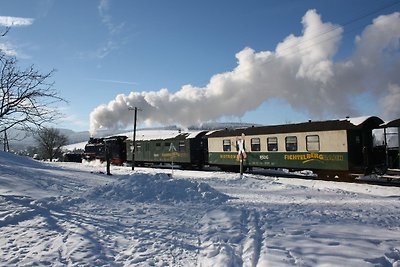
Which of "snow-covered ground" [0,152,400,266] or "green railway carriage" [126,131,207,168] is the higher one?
"green railway carriage" [126,131,207,168]

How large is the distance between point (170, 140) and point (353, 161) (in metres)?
17.5

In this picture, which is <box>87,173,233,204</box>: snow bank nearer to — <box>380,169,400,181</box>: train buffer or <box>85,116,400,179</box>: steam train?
<box>85,116,400,179</box>: steam train

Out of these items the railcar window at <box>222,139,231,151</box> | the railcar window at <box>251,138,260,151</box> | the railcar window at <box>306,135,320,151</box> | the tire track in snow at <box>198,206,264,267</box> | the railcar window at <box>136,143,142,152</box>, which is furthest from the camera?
the railcar window at <box>136,143,142,152</box>

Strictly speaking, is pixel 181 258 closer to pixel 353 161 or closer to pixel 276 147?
pixel 353 161

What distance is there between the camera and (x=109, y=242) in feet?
20.7

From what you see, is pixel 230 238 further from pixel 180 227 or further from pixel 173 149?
pixel 173 149

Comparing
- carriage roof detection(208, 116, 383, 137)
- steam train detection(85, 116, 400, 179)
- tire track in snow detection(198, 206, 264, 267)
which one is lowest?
tire track in snow detection(198, 206, 264, 267)

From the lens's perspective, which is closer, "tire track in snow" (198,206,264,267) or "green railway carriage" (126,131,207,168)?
"tire track in snow" (198,206,264,267)

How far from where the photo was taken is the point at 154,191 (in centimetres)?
1118

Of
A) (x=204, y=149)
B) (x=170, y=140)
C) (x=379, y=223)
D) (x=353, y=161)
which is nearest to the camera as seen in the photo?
(x=379, y=223)

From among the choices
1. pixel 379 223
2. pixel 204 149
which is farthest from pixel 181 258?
pixel 204 149

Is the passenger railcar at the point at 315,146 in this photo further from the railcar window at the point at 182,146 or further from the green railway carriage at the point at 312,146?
the railcar window at the point at 182,146

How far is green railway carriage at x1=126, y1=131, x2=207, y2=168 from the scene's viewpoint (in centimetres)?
2953

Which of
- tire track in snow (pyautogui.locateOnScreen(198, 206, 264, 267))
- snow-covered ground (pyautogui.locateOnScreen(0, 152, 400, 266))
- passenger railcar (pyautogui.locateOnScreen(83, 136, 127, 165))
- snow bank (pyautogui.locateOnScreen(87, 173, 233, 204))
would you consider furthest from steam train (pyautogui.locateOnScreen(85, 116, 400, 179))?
passenger railcar (pyautogui.locateOnScreen(83, 136, 127, 165))
